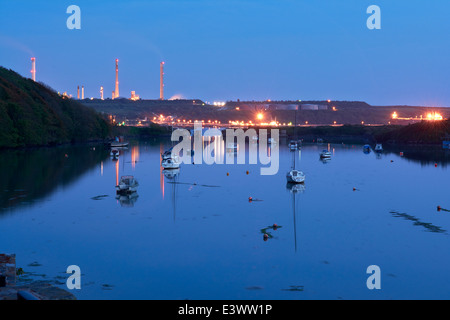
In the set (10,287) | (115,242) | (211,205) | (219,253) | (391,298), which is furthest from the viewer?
(211,205)

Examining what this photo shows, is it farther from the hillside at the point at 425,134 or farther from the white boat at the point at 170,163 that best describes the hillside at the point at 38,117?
the hillside at the point at 425,134

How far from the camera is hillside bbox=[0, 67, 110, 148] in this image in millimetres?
128875

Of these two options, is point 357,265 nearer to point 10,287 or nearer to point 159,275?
point 159,275

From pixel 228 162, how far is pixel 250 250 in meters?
74.1

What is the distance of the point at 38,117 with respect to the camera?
13975cm

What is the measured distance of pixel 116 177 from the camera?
8262 centimetres

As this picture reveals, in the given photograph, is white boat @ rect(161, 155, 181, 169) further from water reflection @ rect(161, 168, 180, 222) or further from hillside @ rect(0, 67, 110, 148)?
hillside @ rect(0, 67, 110, 148)

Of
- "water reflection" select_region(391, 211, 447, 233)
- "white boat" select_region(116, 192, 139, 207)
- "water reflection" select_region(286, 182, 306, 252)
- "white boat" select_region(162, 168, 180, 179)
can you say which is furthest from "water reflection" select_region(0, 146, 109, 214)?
"water reflection" select_region(391, 211, 447, 233)

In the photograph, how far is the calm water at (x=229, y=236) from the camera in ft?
98.8

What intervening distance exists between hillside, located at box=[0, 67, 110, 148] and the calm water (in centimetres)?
5185

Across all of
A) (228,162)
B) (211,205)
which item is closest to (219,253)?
(211,205)

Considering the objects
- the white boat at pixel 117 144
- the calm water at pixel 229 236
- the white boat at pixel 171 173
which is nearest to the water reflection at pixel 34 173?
the calm water at pixel 229 236

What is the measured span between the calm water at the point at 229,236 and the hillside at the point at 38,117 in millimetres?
51855

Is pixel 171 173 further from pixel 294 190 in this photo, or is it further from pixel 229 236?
pixel 229 236
